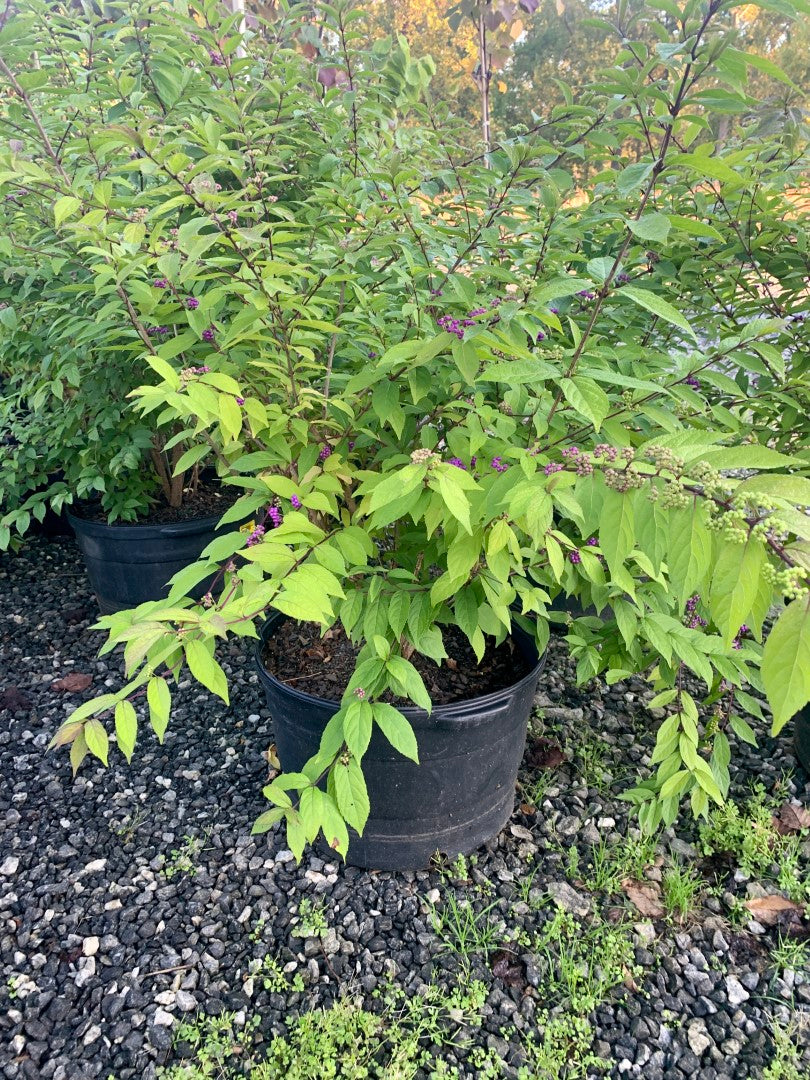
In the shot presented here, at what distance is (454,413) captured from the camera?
5.35ft

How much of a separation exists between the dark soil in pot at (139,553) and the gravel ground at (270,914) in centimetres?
74

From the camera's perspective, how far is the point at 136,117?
1809 mm

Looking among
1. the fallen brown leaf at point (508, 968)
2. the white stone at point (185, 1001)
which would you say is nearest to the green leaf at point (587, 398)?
the fallen brown leaf at point (508, 968)

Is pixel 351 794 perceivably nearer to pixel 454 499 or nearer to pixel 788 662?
pixel 454 499

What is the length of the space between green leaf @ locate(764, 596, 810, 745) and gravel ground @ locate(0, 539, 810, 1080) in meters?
1.37

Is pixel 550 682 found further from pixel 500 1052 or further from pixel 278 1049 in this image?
pixel 278 1049

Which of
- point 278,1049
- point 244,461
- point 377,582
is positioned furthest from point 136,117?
point 278,1049

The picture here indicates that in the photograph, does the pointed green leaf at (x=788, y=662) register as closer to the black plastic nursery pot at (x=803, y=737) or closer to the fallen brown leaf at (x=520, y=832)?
the fallen brown leaf at (x=520, y=832)

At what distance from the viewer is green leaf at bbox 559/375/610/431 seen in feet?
3.51

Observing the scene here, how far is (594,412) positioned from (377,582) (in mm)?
677

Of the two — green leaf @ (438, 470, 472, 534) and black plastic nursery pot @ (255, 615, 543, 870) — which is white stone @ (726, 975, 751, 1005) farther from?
green leaf @ (438, 470, 472, 534)

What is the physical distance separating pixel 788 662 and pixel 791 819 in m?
1.91

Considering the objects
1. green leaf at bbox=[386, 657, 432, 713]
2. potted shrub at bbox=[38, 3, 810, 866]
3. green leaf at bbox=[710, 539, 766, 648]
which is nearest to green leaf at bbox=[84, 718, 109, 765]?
potted shrub at bbox=[38, 3, 810, 866]

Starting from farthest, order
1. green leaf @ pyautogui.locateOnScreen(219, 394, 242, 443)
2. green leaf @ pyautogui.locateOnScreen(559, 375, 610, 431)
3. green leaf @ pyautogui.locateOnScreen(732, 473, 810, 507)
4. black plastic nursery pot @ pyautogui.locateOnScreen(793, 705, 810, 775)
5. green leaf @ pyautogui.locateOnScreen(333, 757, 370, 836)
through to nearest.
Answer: black plastic nursery pot @ pyautogui.locateOnScreen(793, 705, 810, 775)
green leaf @ pyautogui.locateOnScreen(333, 757, 370, 836)
green leaf @ pyautogui.locateOnScreen(219, 394, 242, 443)
green leaf @ pyautogui.locateOnScreen(559, 375, 610, 431)
green leaf @ pyautogui.locateOnScreen(732, 473, 810, 507)
